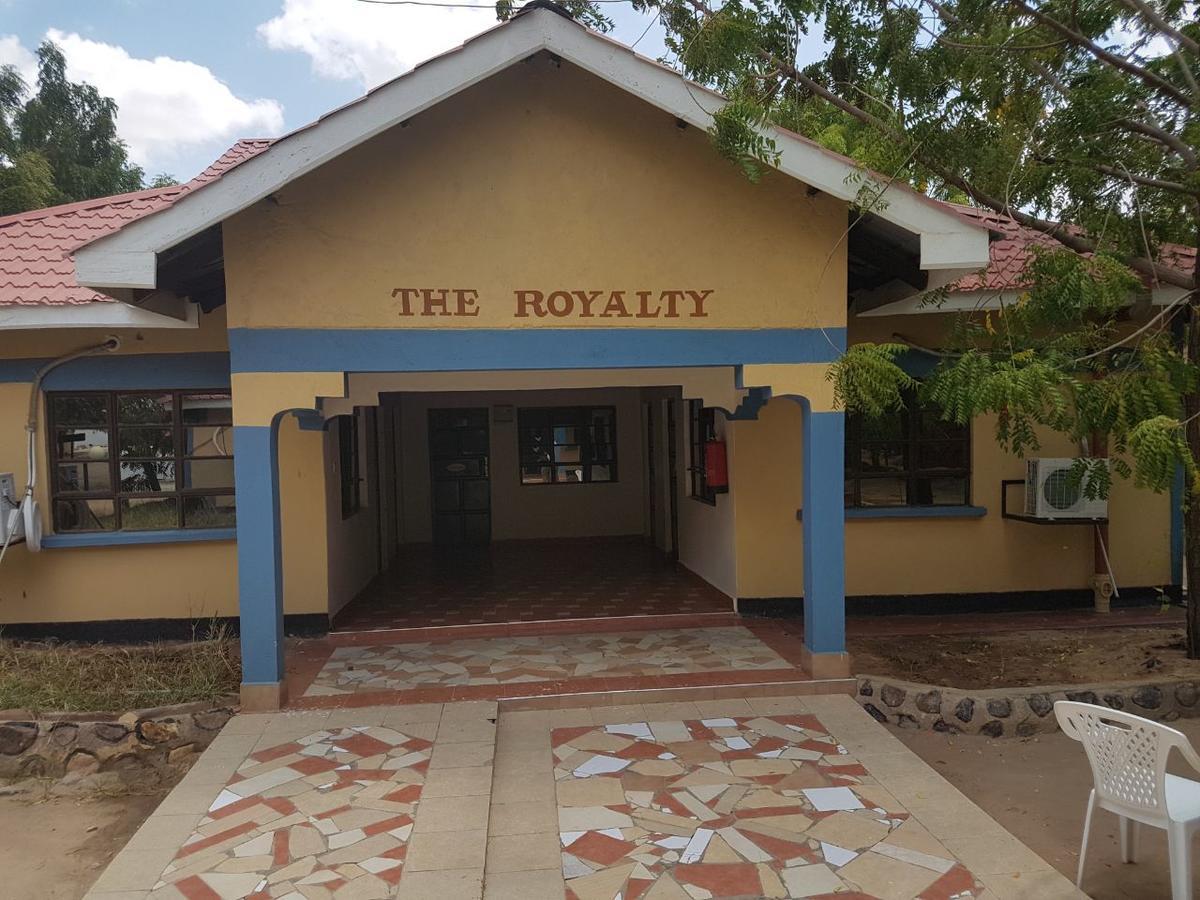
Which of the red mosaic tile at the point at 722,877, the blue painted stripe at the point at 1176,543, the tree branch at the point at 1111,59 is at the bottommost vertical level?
the red mosaic tile at the point at 722,877

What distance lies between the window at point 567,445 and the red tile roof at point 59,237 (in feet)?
18.5

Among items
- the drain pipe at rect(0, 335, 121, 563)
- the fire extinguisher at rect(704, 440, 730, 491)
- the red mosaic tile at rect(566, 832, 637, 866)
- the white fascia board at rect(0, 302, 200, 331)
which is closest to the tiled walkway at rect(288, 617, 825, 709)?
the fire extinguisher at rect(704, 440, 730, 491)

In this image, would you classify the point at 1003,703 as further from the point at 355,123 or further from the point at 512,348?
the point at 355,123

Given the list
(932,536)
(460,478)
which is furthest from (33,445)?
(932,536)

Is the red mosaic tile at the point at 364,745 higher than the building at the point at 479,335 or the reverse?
the reverse

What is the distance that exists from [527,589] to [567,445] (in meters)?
4.06

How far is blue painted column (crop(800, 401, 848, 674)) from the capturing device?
605cm

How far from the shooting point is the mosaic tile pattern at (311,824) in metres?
3.73

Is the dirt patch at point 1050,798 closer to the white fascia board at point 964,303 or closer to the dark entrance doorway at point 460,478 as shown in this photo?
the white fascia board at point 964,303

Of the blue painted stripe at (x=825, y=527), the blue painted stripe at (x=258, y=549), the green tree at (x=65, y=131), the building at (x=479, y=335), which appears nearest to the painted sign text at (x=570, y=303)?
the building at (x=479, y=335)

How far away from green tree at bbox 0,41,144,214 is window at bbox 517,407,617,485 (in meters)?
17.8

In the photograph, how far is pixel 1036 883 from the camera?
3.68 metres

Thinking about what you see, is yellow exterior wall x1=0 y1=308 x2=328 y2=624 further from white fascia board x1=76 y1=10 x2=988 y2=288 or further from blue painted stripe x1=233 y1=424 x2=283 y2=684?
white fascia board x1=76 y1=10 x2=988 y2=288

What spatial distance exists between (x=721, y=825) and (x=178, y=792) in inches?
118
